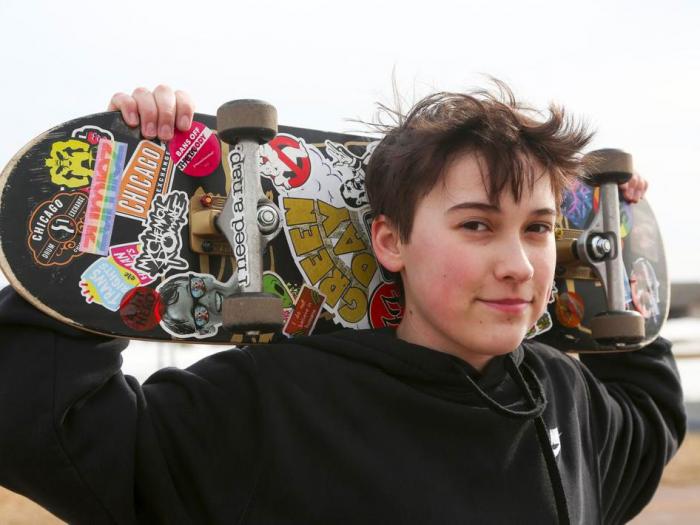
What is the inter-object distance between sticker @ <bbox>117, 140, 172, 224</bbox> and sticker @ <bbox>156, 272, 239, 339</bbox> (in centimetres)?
19

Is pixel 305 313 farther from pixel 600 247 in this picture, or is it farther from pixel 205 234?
pixel 600 247

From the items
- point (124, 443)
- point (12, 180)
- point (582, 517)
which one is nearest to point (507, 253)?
point (582, 517)

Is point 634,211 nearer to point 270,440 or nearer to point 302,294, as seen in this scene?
point 302,294

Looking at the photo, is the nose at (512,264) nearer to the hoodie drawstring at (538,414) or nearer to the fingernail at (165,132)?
the hoodie drawstring at (538,414)

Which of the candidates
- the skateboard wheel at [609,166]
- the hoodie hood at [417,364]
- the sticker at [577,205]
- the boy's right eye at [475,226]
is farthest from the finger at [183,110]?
the sticker at [577,205]

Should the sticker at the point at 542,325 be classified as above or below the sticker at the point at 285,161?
below

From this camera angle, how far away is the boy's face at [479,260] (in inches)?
79.9

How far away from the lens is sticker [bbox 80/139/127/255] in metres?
2.05

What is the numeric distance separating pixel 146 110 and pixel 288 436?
3.03 ft

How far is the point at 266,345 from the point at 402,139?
2.29 feet

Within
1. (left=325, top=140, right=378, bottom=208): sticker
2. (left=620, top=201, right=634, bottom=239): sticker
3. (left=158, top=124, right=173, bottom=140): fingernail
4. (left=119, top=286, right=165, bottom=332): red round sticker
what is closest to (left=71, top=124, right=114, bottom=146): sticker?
(left=158, top=124, right=173, bottom=140): fingernail

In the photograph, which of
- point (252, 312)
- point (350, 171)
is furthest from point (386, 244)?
point (252, 312)

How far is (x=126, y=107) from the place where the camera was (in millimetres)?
2123

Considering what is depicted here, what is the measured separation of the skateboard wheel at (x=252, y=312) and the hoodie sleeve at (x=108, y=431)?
0.16 m
